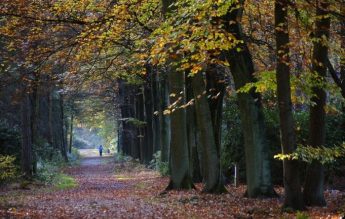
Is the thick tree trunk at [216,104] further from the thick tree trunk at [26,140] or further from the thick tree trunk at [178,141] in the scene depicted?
the thick tree trunk at [26,140]

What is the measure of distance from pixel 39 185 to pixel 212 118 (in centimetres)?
949

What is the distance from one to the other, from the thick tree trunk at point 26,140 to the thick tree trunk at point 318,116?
13.6 meters

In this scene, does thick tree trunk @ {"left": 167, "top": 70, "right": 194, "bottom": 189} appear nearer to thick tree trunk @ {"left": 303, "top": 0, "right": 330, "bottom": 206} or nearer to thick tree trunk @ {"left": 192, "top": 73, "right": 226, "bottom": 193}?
thick tree trunk @ {"left": 192, "top": 73, "right": 226, "bottom": 193}

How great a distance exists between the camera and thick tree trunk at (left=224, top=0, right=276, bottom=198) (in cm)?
1399

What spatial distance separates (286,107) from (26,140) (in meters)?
14.5

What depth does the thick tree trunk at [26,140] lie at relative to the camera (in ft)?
71.9

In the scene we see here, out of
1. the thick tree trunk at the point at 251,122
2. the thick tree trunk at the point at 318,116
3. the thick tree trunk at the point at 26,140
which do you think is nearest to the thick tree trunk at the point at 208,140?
the thick tree trunk at the point at 251,122

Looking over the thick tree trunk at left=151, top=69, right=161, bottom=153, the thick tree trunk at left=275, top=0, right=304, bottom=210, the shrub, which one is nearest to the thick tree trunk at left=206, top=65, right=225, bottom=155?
the thick tree trunk at left=275, top=0, right=304, bottom=210

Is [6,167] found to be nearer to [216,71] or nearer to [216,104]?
[216,104]

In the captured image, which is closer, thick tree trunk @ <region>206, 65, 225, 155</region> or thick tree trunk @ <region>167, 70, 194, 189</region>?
thick tree trunk @ <region>206, 65, 225, 155</region>

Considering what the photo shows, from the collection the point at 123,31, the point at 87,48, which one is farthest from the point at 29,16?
the point at 123,31

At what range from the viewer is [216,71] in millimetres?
17344

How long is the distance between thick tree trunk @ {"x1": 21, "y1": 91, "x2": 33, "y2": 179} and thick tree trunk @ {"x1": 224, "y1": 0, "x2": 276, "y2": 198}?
36.6ft

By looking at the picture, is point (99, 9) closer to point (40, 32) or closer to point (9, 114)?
point (40, 32)
